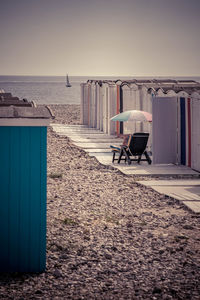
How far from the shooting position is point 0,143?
16.2 ft

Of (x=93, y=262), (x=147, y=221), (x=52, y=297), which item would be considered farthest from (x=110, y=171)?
(x=52, y=297)

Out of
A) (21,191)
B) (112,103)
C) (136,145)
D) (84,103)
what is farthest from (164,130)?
(84,103)

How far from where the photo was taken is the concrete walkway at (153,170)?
27.9 ft

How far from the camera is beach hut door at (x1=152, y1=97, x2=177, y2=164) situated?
11977 mm

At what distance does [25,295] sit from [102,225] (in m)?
2.40

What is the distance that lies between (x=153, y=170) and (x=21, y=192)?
652 centimetres

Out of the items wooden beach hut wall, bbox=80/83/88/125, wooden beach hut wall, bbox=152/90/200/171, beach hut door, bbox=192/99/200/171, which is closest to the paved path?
beach hut door, bbox=192/99/200/171

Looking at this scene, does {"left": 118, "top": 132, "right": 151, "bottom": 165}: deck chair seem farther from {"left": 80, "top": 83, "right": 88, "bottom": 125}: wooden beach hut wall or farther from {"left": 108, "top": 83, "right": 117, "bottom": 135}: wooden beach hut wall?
{"left": 80, "top": 83, "right": 88, "bottom": 125}: wooden beach hut wall

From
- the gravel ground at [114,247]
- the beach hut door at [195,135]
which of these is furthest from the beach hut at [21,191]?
the beach hut door at [195,135]

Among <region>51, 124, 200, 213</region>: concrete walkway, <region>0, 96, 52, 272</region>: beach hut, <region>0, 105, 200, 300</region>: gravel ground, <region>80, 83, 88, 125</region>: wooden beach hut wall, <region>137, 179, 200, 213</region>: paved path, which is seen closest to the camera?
<region>0, 105, 200, 300</region>: gravel ground

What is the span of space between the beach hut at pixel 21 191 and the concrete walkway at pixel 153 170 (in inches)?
125

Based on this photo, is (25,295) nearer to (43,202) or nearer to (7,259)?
(7,259)

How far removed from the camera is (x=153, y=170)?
36.8ft

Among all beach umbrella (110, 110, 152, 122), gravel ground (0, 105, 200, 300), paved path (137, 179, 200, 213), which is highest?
beach umbrella (110, 110, 152, 122)
